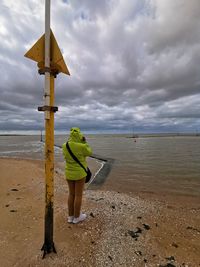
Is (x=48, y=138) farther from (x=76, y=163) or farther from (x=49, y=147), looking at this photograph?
(x=76, y=163)

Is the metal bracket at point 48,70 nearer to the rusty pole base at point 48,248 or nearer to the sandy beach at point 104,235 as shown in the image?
the rusty pole base at point 48,248

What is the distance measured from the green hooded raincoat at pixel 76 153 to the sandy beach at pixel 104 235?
4.23 ft

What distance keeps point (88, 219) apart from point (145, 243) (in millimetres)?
1601

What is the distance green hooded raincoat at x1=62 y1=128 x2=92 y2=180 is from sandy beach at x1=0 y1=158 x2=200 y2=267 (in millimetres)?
1289

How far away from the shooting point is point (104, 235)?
14.8 feet

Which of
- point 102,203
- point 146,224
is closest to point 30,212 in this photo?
point 102,203

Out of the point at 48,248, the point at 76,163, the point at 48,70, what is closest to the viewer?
the point at 48,70

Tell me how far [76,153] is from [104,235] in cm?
194

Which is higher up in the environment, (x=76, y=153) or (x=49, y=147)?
(x=49, y=147)

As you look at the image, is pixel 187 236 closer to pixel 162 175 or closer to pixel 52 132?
pixel 52 132

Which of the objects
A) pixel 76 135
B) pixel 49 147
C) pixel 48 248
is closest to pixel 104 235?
pixel 48 248

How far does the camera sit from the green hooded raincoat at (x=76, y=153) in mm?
4547

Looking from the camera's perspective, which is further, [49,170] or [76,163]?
[76,163]

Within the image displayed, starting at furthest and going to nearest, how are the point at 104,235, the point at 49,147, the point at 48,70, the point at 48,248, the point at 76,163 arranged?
the point at 76,163, the point at 104,235, the point at 48,248, the point at 49,147, the point at 48,70
